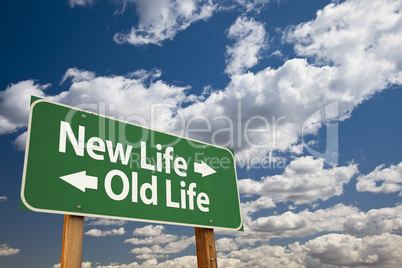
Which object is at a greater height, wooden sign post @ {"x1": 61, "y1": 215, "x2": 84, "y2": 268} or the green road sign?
the green road sign

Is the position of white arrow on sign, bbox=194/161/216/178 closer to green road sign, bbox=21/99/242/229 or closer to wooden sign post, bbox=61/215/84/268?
green road sign, bbox=21/99/242/229

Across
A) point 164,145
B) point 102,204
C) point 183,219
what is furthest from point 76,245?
point 164,145

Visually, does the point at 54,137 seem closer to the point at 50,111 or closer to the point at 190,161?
the point at 50,111

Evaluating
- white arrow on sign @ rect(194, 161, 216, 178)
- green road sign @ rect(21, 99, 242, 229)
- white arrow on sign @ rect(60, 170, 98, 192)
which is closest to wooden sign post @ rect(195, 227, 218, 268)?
green road sign @ rect(21, 99, 242, 229)

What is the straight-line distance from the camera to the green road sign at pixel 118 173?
134 inches

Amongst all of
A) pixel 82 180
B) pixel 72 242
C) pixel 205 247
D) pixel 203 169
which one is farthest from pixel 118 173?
pixel 205 247

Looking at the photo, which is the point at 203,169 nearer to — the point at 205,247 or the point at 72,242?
the point at 205,247

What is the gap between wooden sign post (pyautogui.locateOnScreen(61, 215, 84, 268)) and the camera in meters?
3.22

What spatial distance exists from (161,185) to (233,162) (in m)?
1.60

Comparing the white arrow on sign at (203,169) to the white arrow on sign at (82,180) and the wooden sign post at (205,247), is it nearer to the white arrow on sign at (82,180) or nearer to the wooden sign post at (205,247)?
the wooden sign post at (205,247)

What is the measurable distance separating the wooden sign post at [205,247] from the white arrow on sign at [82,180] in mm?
1751

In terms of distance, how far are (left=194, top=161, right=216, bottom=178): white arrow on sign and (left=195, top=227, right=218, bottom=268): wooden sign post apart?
2.64 feet

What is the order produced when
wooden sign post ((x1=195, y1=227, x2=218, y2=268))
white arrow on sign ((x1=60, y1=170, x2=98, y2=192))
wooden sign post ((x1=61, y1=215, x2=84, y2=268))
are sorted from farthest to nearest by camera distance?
wooden sign post ((x1=195, y1=227, x2=218, y2=268)) < white arrow on sign ((x1=60, y1=170, x2=98, y2=192)) < wooden sign post ((x1=61, y1=215, x2=84, y2=268))

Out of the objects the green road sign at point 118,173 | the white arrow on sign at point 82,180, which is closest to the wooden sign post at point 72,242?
the green road sign at point 118,173
